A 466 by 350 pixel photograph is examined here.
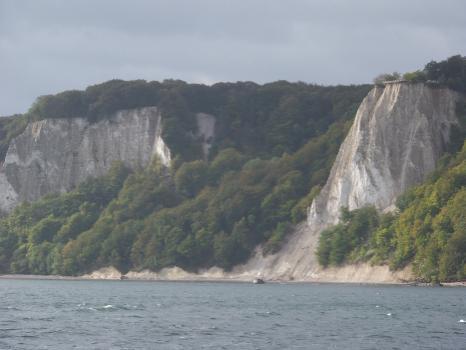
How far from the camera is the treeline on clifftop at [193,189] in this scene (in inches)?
5384

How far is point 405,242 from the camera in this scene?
107 m

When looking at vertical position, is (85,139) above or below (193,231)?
above

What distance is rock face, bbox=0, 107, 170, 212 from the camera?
175m

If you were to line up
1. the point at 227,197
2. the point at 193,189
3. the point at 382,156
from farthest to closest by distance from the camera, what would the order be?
the point at 193,189, the point at 227,197, the point at 382,156

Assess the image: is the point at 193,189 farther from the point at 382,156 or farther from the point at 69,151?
the point at 382,156

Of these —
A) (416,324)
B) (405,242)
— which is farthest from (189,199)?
(416,324)

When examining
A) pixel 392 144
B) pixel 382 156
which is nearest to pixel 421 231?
pixel 382 156

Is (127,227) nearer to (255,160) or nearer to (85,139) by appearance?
(255,160)

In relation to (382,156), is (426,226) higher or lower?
lower

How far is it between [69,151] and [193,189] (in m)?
25.9

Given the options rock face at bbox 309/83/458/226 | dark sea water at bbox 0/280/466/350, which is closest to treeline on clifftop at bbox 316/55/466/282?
rock face at bbox 309/83/458/226

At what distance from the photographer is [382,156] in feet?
398

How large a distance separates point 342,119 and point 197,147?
88.1 feet

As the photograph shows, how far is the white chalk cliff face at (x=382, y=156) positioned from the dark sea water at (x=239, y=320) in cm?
2509
